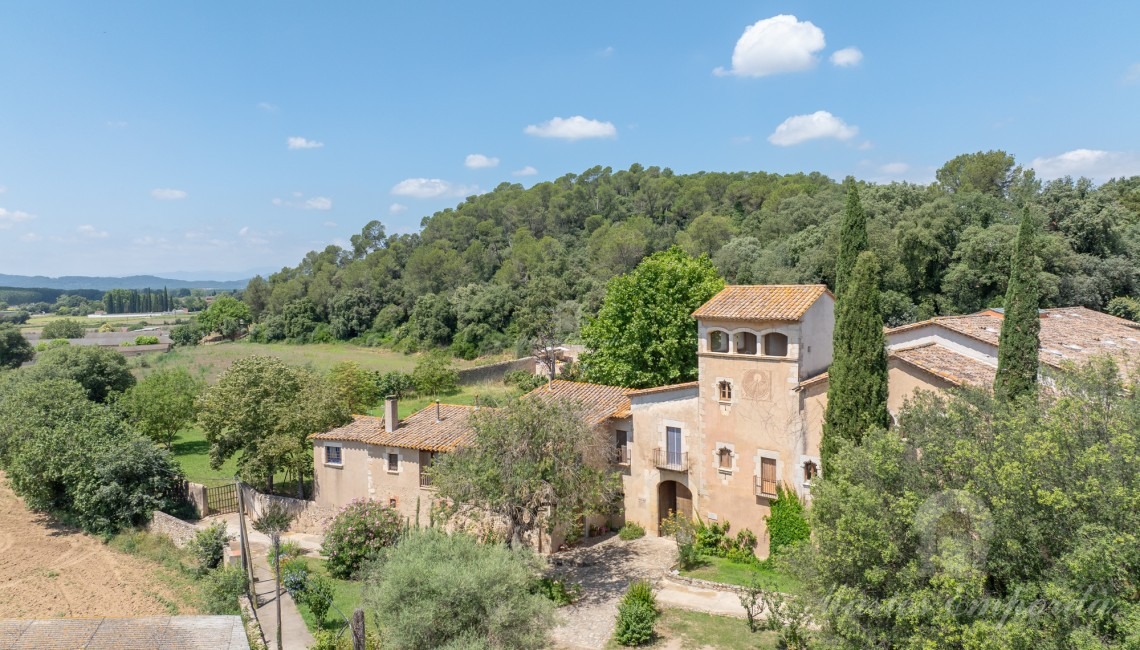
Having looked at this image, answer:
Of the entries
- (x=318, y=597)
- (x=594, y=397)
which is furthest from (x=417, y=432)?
(x=318, y=597)

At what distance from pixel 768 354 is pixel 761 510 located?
5501 millimetres

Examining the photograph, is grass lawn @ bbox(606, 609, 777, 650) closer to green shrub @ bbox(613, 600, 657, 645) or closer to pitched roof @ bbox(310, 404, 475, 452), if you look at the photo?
green shrub @ bbox(613, 600, 657, 645)

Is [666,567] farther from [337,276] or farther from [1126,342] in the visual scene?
[337,276]

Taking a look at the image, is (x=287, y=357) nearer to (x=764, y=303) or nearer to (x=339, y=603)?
(x=339, y=603)

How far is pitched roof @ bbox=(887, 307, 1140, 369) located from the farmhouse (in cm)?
10

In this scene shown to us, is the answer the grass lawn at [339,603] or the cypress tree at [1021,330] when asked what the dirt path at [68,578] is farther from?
the cypress tree at [1021,330]

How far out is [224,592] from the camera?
22125 millimetres

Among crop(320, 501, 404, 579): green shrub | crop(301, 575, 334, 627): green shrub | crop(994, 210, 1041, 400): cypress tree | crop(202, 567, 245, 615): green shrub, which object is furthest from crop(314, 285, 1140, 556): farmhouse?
crop(202, 567, 245, 615): green shrub

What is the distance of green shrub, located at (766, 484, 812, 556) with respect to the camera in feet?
71.7

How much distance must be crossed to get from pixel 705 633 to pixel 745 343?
32.4 ft

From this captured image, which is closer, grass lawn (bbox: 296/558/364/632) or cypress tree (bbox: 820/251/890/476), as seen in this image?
cypress tree (bbox: 820/251/890/476)

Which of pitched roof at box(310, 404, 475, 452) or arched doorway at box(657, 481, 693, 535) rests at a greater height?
pitched roof at box(310, 404, 475, 452)

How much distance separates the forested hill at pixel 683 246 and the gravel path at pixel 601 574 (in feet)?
52.9

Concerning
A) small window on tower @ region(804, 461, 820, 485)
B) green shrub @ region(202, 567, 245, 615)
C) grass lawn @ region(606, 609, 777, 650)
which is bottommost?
green shrub @ region(202, 567, 245, 615)
